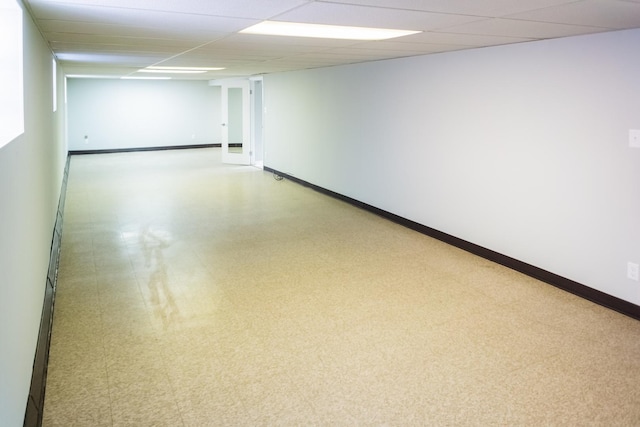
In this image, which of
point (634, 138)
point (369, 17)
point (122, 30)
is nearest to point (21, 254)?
point (122, 30)

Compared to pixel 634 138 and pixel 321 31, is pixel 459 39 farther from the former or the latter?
pixel 634 138

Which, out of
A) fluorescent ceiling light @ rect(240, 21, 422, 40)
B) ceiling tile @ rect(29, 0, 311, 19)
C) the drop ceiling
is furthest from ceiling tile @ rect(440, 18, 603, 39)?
ceiling tile @ rect(29, 0, 311, 19)

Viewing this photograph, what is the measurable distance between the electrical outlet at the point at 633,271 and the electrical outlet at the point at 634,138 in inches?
33.7

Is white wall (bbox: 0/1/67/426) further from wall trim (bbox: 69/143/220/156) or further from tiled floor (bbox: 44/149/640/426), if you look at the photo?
wall trim (bbox: 69/143/220/156)

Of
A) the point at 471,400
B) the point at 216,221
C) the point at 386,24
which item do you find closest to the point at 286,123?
the point at 216,221

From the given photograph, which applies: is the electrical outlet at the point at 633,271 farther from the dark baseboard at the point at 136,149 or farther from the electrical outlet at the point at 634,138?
the dark baseboard at the point at 136,149

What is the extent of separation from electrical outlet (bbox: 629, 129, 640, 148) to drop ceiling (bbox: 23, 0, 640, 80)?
712mm

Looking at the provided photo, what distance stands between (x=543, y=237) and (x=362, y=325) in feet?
6.38

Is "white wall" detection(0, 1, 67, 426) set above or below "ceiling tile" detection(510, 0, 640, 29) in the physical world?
below

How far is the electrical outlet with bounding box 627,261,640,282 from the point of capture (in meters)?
3.61

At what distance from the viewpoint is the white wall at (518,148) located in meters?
3.68

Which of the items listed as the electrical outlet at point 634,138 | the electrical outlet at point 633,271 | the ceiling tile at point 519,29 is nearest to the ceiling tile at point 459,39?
the ceiling tile at point 519,29

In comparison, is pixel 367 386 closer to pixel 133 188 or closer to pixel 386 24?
pixel 386 24

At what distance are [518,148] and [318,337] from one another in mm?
2589
